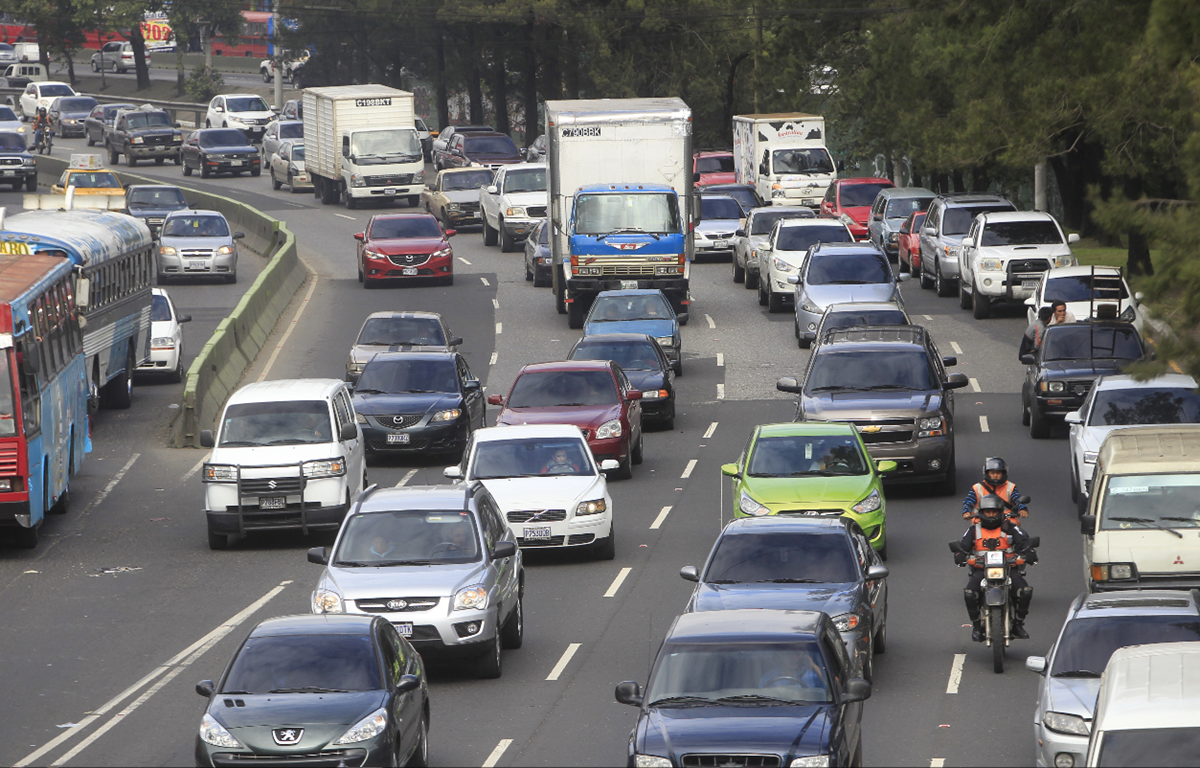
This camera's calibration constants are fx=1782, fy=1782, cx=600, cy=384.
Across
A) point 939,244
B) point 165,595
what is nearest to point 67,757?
point 165,595

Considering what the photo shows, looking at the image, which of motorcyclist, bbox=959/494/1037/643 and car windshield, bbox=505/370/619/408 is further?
car windshield, bbox=505/370/619/408

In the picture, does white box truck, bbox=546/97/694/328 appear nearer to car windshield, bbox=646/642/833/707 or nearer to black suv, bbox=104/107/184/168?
car windshield, bbox=646/642/833/707

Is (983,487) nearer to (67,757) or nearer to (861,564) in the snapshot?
(861,564)

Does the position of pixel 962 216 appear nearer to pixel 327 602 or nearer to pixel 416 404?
pixel 416 404

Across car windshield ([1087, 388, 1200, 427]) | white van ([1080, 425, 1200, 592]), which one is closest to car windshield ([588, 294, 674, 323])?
car windshield ([1087, 388, 1200, 427])

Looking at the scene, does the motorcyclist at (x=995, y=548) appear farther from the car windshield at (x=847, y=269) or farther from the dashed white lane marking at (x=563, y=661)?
the car windshield at (x=847, y=269)

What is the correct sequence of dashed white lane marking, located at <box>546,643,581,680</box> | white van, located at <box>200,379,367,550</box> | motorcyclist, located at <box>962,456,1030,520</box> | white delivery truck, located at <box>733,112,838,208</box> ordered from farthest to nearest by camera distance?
white delivery truck, located at <box>733,112,838,208</box> < white van, located at <box>200,379,367,550</box> < motorcyclist, located at <box>962,456,1030,520</box> < dashed white lane marking, located at <box>546,643,581,680</box>

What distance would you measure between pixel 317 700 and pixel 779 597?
4396 mm

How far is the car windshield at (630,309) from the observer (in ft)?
109

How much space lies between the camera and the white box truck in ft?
119

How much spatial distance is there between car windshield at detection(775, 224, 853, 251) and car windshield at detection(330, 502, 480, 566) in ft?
79.1

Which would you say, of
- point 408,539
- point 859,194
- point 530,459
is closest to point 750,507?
point 530,459

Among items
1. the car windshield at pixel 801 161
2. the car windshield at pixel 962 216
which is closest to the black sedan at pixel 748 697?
the car windshield at pixel 962 216

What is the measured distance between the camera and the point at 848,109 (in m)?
56.9
